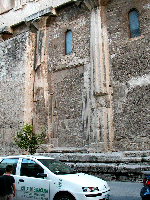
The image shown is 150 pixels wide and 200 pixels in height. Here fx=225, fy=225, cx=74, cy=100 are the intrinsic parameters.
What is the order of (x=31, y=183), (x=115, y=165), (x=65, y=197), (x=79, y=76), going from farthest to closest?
(x=79, y=76)
(x=115, y=165)
(x=31, y=183)
(x=65, y=197)

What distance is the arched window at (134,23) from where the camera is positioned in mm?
11984

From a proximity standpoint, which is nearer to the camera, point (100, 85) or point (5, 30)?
point (100, 85)

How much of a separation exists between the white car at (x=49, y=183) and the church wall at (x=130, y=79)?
18.8 feet

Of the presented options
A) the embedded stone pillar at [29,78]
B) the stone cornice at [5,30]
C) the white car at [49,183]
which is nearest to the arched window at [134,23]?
the embedded stone pillar at [29,78]

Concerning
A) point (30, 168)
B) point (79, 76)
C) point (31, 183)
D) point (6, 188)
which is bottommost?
point (31, 183)

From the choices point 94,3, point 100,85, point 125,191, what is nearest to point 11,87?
point 100,85

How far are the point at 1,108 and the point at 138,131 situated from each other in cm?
894

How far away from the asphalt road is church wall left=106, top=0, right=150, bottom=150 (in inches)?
135

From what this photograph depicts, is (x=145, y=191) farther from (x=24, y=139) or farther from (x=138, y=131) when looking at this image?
(x=24, y=139)

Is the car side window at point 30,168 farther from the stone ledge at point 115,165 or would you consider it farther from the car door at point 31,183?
the stone ledge at point 115,165

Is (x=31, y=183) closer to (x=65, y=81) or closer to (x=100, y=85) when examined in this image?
(x=100, y=85)

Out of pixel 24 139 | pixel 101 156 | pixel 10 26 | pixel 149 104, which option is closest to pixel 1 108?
pixel 24 139

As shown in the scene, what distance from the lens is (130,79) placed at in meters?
11.4

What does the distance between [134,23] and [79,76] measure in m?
4.16
